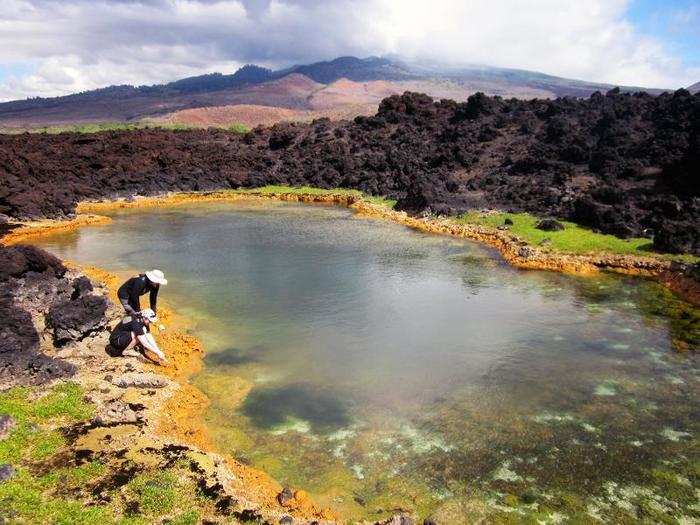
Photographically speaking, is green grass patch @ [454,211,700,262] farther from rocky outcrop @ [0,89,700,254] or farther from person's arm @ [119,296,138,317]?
person's arm @ [119,296,138,317]

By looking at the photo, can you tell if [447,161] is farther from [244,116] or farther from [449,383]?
[244,116]

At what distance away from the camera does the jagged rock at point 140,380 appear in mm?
14133

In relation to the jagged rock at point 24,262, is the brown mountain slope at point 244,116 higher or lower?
higher

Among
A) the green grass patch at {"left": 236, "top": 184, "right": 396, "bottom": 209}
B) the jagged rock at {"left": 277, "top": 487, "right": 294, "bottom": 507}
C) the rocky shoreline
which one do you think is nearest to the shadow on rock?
the rocky shoreline

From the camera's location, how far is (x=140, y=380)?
1441 cm

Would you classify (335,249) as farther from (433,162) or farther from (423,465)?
(433,162)

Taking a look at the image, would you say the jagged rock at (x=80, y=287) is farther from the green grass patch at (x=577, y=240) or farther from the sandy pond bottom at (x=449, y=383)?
the green grass patch at (x=577, y=240)

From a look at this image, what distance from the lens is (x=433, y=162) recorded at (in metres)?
57.6

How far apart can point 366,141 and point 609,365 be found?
176ft

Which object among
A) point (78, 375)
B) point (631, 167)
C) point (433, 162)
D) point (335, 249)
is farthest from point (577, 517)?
point (433, 162)

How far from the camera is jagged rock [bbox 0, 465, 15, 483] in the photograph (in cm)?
950

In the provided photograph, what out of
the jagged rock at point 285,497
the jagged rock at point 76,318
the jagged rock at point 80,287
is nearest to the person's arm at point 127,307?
the jagged rock at point 76,318

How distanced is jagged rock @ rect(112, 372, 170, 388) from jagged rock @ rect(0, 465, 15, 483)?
172 inches

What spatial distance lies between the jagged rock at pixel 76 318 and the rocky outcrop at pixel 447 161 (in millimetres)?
27464
